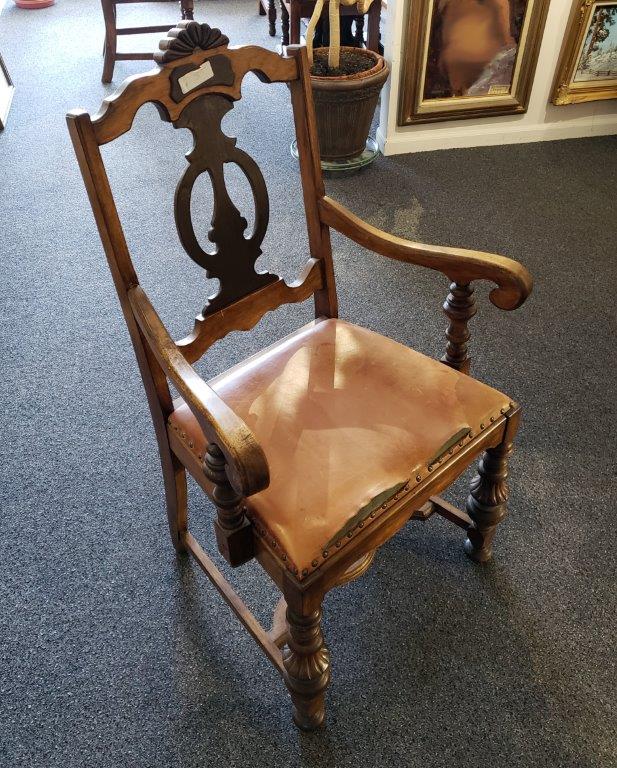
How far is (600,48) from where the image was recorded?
2.79 m

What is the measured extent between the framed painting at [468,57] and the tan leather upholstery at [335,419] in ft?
6.33

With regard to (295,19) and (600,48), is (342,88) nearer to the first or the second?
(295,19)

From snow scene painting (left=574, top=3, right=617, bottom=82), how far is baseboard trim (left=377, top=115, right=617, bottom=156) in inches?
8.6

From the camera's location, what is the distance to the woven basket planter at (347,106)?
99.7 inches

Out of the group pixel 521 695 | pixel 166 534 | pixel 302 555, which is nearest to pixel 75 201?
pixel 166 534

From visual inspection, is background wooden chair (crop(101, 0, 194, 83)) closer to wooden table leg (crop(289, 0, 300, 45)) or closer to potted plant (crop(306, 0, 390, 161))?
wooden table leg (crop(289, 0, 300, 45))

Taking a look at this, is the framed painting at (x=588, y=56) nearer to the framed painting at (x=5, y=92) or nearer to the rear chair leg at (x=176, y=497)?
the rear chair leg at (x=176, y=497)

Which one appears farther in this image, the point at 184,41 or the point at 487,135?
the point at 487,135

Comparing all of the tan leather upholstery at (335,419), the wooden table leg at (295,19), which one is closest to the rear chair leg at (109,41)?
the wooden table leg at (295,19)

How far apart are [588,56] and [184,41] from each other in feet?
8.31

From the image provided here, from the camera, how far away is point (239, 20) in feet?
14.8

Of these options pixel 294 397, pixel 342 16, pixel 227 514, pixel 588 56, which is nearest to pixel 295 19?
pixel 342 16

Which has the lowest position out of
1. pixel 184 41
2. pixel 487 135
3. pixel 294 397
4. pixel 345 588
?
pixel 345 588

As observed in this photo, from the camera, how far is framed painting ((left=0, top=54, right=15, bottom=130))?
11.0 feet
